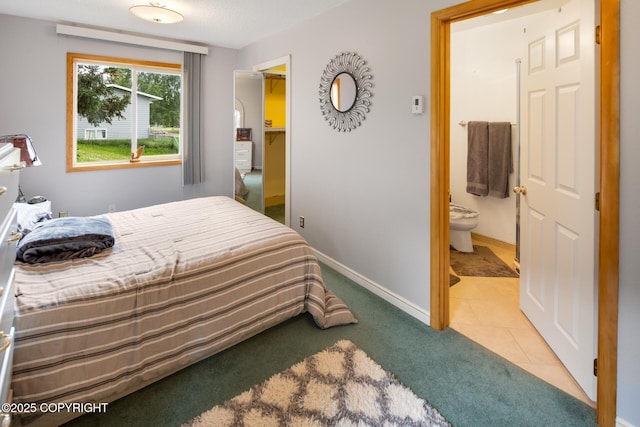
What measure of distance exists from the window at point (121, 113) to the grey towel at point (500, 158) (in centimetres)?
382

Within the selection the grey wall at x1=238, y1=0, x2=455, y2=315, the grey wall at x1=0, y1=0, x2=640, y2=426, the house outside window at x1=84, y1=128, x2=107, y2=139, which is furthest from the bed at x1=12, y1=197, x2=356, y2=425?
the house outside window at x1=84, y1=128, x2=107, y2=139

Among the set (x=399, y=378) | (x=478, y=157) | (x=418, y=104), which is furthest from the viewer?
(x=478, y=157)

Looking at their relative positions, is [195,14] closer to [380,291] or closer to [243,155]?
[243,155]

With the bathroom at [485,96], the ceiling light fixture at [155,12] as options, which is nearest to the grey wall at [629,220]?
the bathroom at [485,96]

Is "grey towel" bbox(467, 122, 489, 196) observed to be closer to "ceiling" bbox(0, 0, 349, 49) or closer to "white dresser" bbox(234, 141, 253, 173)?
"ceiling" bbox(0, 0, 349, 49)

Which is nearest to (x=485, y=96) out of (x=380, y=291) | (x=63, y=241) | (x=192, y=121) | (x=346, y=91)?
(x=346, y=91)

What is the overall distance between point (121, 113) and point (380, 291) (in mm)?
3660

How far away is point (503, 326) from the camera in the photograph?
7.57 feet

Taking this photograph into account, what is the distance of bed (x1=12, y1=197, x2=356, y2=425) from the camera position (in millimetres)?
1401

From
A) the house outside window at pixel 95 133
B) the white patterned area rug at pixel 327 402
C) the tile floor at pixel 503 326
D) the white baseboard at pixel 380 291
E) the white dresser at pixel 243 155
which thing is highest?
the house outside window at pixel 95 133

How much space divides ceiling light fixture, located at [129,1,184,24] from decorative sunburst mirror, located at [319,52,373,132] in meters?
1.37

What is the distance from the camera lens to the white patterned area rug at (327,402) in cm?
150

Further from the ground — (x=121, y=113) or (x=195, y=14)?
(x=195, y=14)

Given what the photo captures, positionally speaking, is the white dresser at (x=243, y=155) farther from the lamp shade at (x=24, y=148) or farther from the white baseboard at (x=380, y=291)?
the lamp shade at (x=24, y=148)
